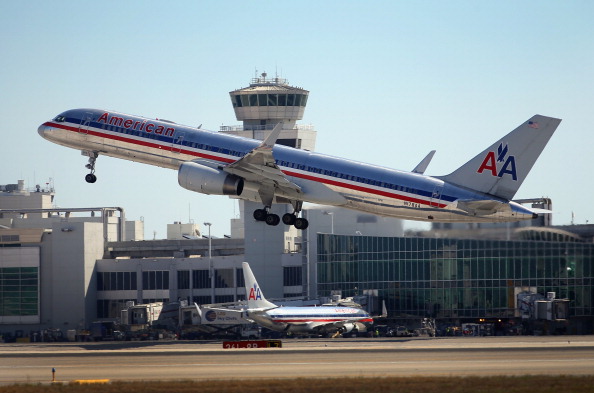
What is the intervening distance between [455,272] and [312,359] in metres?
42.8

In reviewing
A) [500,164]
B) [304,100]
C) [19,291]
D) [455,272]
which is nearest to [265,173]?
[500,164]

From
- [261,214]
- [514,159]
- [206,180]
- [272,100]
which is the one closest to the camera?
[514,159]

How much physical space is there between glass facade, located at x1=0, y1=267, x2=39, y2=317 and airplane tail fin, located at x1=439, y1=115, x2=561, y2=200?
80.8 metres

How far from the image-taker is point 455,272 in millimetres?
119875

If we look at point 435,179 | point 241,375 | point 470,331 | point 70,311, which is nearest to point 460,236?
point 435,179

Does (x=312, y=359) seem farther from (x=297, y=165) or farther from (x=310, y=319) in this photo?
(x=310, y=319)

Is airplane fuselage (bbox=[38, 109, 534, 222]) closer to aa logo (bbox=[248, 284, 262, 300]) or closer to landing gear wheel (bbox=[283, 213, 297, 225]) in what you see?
landing gear wheel (bbox=[283, 213, 297, 225])

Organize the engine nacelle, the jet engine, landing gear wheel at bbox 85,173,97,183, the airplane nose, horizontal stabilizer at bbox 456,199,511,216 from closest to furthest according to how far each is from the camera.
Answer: horizontal stabilizer at bbox 456,199,511,216, the engine nacelle, landing gear wheel at bbox 85,173,97,183, the airplane nose, the jet engine

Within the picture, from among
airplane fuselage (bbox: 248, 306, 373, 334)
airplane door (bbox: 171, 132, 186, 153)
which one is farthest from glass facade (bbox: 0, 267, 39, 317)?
airplane door (bbox: 171, 132, 186, 153)

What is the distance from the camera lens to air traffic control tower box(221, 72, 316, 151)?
15038cm

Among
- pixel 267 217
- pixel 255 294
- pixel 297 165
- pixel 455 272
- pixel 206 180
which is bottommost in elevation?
pixel 255 294

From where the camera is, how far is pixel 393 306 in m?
123

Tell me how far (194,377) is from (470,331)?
157 feet

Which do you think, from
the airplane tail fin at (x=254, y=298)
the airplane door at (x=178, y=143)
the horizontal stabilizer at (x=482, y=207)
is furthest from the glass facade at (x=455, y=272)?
the airplane door at (x=178, y=143)
